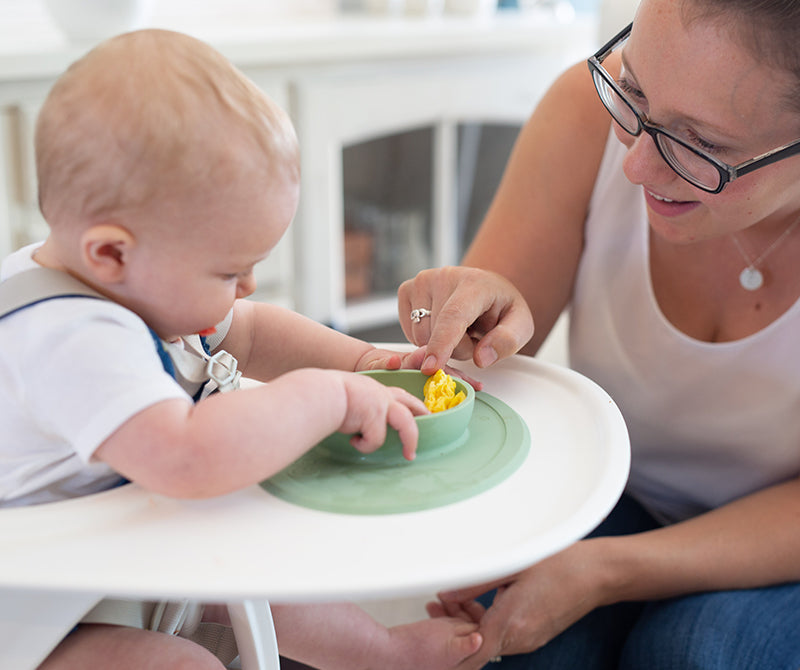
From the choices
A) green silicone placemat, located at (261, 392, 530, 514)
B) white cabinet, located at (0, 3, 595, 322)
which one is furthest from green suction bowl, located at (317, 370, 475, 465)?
white cabinet, located at (0, 3, 595, 322)

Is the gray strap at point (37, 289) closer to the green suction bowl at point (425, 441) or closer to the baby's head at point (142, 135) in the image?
the baby's head at point (142, 135)

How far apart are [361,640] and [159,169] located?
21.1 inches

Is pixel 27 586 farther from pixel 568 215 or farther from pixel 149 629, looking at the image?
pixel 568 215

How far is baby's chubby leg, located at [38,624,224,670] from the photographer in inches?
26.1

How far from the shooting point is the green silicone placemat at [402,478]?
0.65 m

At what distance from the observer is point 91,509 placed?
0.63 meters

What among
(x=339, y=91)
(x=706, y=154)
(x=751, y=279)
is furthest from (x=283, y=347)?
(x=339, y=91)

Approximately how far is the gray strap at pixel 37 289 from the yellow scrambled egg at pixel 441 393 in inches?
11.5

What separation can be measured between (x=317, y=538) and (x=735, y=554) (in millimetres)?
595

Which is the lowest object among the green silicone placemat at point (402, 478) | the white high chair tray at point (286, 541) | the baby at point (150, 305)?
the green silicone placemat at point (402, 478)

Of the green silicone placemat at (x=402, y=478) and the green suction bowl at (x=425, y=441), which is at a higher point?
the green suction bowl at (x=425, y=441)

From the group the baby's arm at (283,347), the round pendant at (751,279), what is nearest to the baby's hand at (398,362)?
the baby's arm at (283,347)

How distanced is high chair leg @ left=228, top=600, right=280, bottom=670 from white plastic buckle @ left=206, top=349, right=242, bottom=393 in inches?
7.3

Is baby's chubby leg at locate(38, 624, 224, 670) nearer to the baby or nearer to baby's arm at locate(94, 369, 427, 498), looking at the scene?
the baby
